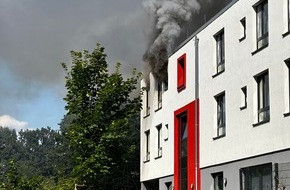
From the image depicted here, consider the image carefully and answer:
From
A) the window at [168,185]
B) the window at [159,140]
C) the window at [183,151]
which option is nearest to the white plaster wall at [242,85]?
the window at [183,151]

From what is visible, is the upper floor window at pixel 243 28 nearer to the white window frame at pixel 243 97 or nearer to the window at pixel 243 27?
the window at pixel 243 27

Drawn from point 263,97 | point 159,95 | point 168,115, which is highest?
point 159,95

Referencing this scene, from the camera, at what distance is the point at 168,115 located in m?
33.9

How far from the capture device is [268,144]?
21.3 m

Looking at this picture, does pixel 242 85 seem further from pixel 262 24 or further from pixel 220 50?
pixel 220 50

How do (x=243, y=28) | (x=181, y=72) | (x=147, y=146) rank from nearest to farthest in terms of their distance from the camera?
(x=243, y=28)
(x=181, y=72)
(x=147, y=146)

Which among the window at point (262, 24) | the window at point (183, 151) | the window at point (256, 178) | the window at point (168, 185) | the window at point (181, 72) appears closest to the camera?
the window at point (256, 178)

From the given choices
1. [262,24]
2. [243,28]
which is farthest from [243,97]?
[262,24]

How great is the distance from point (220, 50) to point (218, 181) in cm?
574

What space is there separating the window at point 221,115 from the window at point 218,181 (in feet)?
5.77

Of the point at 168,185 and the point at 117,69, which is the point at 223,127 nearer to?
the point at 168,185

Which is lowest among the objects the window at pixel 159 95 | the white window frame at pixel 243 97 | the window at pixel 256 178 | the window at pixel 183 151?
the window at pixel 256 178

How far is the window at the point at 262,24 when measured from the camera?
22500mm

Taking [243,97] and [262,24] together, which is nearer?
[262,24]
